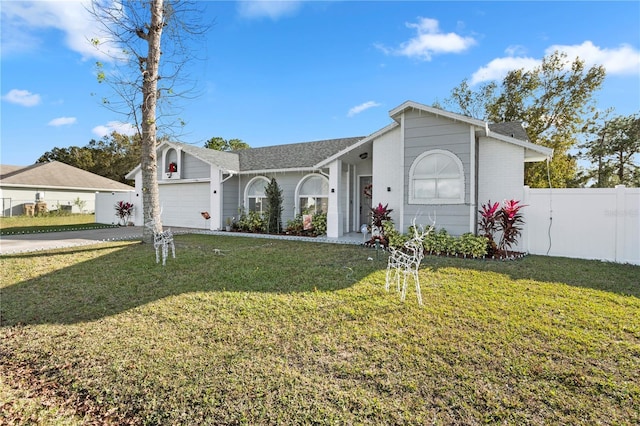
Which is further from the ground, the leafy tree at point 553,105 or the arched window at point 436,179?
the leafy tree at point 553,105

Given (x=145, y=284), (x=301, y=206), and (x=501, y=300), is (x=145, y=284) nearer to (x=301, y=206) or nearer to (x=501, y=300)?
(x=501, y=300)

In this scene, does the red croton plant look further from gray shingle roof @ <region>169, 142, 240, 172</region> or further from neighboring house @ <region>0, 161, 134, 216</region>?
neighboring house @ <region>0, 161, 134, 216</region>

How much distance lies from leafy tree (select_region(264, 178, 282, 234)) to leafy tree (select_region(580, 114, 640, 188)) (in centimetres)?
2281

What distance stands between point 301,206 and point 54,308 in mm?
10173

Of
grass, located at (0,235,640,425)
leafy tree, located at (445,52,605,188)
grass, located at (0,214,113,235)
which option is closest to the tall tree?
grass, located at (0,235,640,425)

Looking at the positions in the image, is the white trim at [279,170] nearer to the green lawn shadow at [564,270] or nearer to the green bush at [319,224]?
the green bush at [319,224]

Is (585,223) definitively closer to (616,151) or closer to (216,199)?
(216,199)

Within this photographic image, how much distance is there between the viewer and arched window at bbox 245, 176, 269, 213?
1485cm

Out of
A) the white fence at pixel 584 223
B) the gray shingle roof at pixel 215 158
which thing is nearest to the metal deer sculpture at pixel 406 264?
the white fence at pixel 584 223

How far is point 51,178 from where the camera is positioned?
80.7 feet

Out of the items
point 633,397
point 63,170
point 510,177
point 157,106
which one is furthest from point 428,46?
point 63,170

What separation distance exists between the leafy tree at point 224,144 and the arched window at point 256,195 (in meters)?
28.3

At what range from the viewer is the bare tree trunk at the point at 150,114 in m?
9.38

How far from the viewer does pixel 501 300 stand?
476 cm
